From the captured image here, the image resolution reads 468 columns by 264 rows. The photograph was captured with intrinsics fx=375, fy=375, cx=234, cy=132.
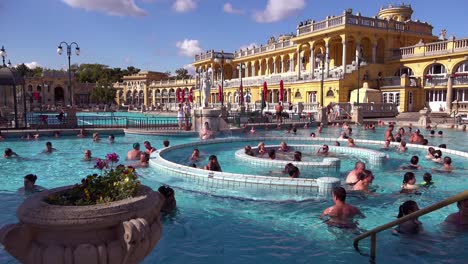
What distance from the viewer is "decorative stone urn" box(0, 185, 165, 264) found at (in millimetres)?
3033

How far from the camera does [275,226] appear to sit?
6.66 meters

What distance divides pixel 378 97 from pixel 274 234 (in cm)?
3280

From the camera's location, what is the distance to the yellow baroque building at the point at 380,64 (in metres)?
34.8

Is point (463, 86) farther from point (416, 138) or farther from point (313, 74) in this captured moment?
point (416, 138)

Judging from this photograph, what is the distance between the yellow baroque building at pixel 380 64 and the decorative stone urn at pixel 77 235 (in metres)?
27.2

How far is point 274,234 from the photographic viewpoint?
628 cm

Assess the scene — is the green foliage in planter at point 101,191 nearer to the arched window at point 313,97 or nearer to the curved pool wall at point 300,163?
the curved pool wall at point 300,163

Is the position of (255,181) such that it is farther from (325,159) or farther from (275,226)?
(325,159)

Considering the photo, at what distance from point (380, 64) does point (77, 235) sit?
42.5 metres

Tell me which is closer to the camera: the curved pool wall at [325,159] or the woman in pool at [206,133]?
the curved pool wall at [325,159]

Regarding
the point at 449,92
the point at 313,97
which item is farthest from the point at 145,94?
the point at 449,92

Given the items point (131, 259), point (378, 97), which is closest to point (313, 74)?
A: point (378, 97)

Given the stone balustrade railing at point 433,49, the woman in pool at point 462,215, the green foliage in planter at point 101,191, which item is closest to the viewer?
the green foliage in planter at point 101,191

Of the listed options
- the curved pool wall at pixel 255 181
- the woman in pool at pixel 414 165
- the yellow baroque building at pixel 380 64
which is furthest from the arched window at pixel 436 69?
the curved pool wall at pixel 255 181
